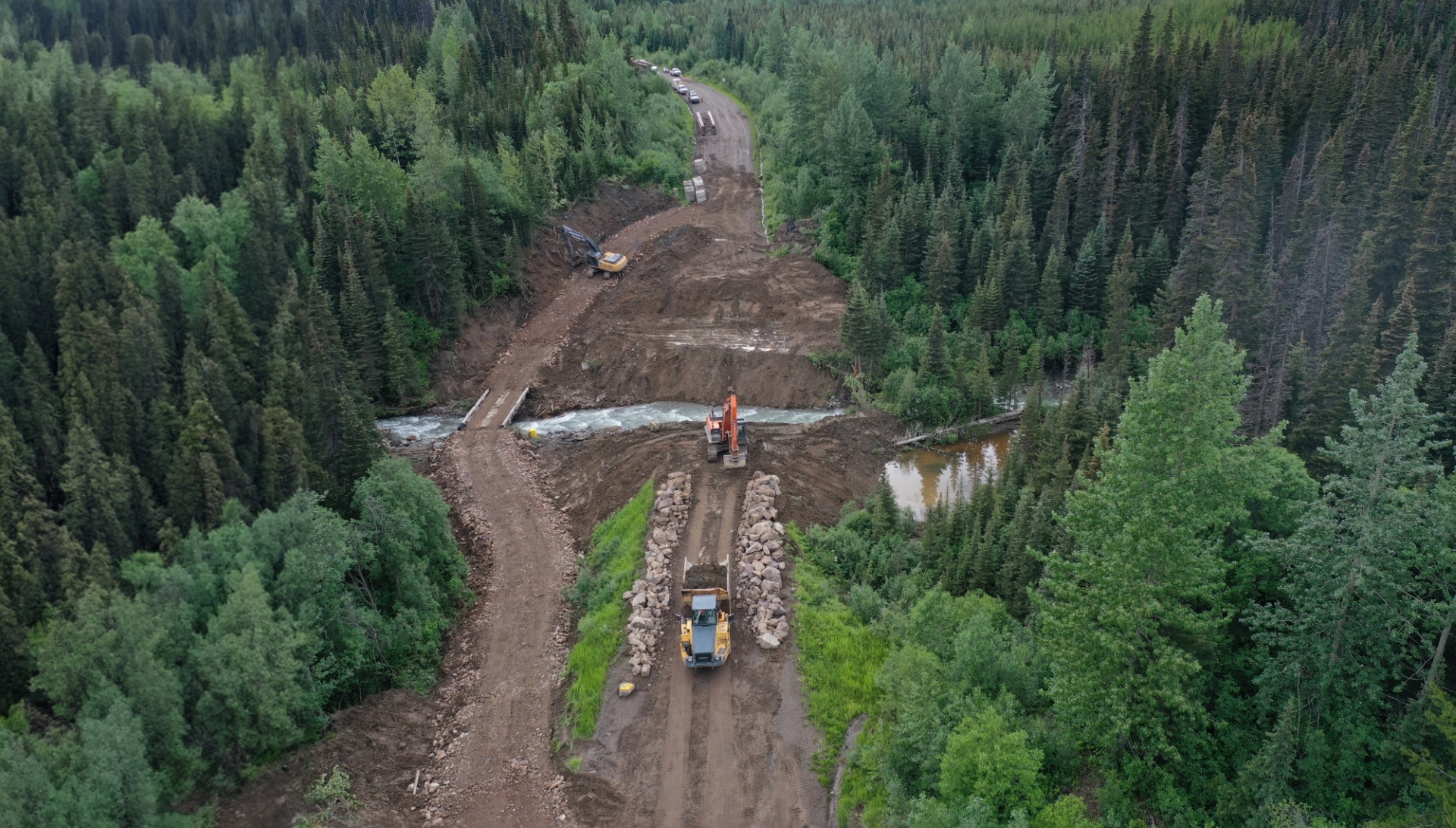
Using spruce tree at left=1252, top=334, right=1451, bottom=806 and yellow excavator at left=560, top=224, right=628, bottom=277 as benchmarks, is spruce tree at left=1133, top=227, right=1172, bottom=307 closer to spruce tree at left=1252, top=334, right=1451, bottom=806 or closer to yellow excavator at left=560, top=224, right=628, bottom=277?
yellow excavator at left=560, top=224, right=628, bottom=277

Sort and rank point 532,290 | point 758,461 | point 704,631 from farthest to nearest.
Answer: point 532,290, point 758,461, point 704,631

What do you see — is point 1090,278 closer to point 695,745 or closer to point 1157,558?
point 695,745

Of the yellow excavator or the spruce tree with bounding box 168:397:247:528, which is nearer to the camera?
the spruce tree with bounding box 168:397:247:528

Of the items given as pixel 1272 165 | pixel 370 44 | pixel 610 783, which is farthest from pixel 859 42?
pixel 610 783

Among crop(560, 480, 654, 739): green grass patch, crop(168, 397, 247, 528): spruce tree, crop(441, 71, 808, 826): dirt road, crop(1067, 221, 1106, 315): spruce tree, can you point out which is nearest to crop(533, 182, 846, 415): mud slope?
crop(441, 71, 808, 826): dirt road

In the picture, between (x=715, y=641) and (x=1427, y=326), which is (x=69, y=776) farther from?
(x=1427, y=326)

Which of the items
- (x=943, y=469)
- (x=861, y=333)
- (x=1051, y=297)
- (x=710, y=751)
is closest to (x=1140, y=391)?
(x=710, y=751)
